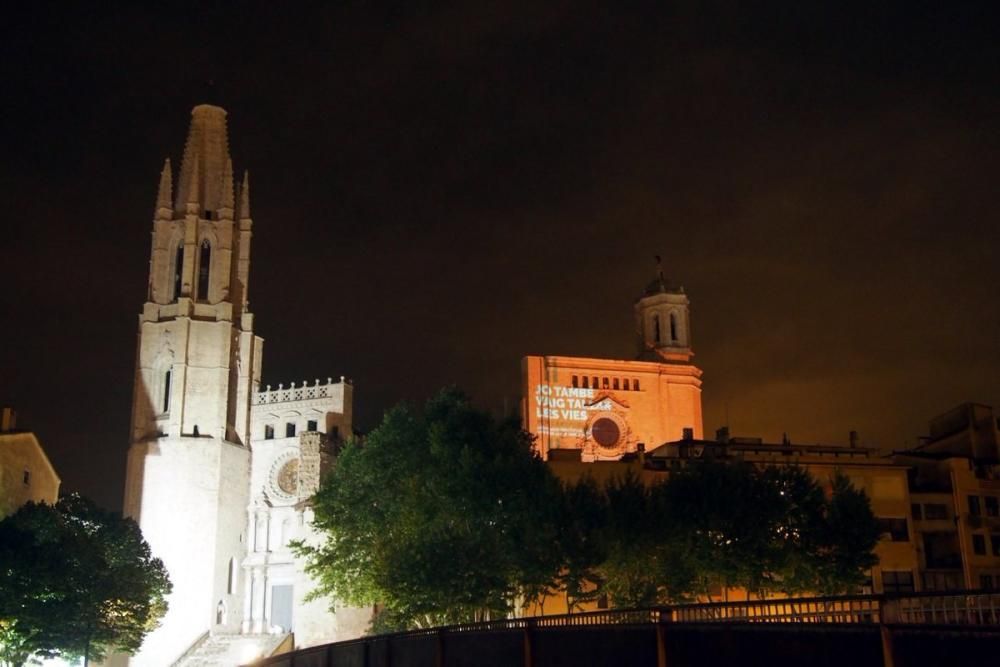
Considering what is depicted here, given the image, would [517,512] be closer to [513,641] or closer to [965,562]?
[513,641]

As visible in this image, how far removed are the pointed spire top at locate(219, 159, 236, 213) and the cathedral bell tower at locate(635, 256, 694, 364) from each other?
3111 centimetres

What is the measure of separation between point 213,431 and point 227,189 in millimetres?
18419

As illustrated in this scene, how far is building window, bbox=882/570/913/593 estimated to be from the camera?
59.3m

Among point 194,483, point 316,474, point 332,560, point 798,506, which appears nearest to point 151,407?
point 194,483

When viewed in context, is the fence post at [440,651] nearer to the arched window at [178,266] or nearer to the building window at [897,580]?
the building window at [897,580]

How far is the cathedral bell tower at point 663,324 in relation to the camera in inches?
3275

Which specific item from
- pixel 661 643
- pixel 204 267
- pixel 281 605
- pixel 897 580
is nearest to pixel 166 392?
pixel 204 267

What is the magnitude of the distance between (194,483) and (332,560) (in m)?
22.2

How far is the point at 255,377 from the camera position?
78.7 m

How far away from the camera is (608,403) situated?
7894cm

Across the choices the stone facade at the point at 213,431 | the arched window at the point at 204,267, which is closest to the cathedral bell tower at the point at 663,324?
the stone facade at the point at 213,431

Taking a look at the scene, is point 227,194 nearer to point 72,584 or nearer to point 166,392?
point 166,392

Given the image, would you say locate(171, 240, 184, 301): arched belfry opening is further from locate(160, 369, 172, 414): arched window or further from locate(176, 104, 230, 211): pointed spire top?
locate(160, 369, 172, 414): arched window

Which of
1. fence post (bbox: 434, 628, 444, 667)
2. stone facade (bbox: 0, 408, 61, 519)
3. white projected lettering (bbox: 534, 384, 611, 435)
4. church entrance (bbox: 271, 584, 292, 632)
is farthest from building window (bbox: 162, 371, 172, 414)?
fence post (bbox: 434, 628, 444, 667)
